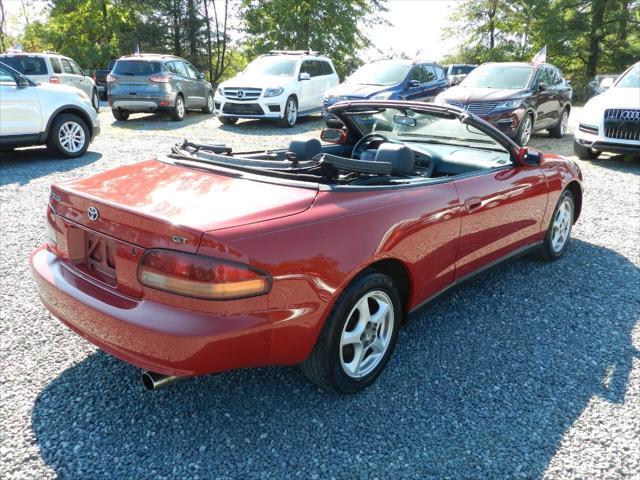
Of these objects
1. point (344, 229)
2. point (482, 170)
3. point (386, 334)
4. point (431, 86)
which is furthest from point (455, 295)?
point (431, 86)

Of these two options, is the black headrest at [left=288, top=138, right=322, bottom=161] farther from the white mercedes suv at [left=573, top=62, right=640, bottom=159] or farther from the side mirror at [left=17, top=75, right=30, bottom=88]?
the white mercedes suv at [left=573, top=62, right=640, bottom=159]

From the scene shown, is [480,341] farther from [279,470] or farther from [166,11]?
[166,11]

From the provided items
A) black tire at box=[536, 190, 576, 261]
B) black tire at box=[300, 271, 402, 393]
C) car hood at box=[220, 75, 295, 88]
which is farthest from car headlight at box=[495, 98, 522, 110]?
black tire at box=[300, 271, 402, 393]

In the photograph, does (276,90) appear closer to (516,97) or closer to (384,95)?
(384,95)

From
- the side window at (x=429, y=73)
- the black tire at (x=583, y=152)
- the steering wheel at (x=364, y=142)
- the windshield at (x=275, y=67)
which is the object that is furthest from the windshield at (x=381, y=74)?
the steering wheel at (x=364, y=142)

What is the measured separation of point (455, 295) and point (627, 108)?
6678 millimetres

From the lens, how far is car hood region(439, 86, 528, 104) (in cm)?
1010

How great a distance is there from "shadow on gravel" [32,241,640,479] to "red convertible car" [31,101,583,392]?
26 centimetres

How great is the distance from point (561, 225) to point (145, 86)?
1180 cm

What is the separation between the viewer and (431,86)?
1289 centimetres

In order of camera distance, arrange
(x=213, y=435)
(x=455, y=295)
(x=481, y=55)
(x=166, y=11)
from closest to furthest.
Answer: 1. (x=213, y=435)
2. (x=455, y=295)
3. (x=166, y=11)
4. (x=481, y=55)

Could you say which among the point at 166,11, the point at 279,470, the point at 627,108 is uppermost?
the point at 166,11

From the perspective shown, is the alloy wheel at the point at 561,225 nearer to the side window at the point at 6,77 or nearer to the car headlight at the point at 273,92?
the side window at the point at 6,77

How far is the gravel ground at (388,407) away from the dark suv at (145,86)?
1056 cm
